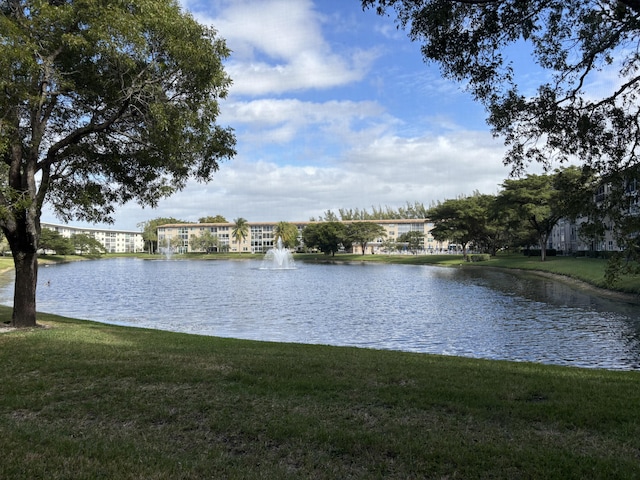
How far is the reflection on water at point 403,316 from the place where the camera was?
15.3 m

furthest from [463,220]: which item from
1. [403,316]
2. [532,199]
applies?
[403,316]

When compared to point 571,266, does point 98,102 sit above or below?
above

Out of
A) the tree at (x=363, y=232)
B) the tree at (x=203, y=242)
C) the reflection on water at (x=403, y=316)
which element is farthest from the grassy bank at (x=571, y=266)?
the tree at (x=203, y=242)

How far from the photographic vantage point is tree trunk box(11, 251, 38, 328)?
12.6 m

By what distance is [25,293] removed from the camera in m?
12.9

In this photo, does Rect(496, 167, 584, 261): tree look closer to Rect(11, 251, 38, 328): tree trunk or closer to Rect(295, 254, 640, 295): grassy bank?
Rect(295, 254, 640, 295): grassy bank

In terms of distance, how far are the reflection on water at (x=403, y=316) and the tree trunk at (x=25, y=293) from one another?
20.0ft

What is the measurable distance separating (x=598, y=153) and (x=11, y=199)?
12.5 meters

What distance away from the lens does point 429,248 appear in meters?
139

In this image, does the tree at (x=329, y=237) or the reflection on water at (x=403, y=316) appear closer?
the reflection on water at (x=403, y=316)

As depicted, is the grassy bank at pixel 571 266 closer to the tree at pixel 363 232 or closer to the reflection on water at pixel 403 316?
the reflection on water at pixel 403 316

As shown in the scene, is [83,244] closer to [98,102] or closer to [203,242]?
[203,242]

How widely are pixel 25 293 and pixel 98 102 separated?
5411 millimetres

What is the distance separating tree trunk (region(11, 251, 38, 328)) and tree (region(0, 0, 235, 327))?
0.09 ft
